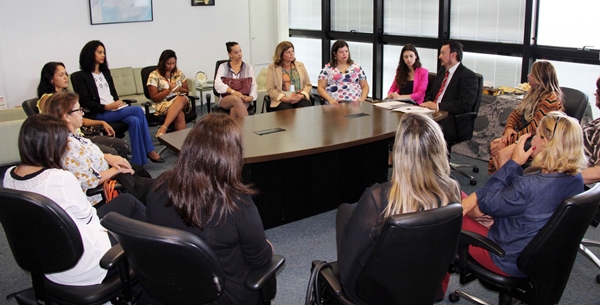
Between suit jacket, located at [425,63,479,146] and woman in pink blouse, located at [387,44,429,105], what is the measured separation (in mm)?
563

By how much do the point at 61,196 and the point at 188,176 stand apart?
645 mm

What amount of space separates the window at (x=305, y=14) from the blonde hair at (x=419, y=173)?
269 inches

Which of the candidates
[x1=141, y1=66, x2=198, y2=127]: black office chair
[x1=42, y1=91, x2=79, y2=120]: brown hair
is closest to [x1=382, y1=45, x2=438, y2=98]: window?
[x1=141, y1=66, x2=198, y2=127]: black office chair

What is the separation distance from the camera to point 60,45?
282 inches

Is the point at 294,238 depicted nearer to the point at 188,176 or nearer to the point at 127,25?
the point at 188,176

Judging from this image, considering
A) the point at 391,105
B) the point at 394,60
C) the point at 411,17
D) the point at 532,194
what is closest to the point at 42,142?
the point at 532,194

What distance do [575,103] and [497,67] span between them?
6.95 ft

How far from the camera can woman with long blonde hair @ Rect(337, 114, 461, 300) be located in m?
2.15

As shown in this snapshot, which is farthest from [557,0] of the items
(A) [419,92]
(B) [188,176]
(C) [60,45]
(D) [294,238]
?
(C) [60,45]

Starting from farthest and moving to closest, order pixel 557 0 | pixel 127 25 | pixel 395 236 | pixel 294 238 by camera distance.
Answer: pixel 127 25
pixel 557 0
pixel 294 238
pixel 395 236

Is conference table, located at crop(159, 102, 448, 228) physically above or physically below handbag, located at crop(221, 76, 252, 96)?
below

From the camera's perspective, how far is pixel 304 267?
3529mm

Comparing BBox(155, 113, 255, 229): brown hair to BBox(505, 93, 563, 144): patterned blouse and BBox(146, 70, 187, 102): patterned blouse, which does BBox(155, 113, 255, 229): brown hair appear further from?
BBox(146, 70, 187, 102): patterned blouse

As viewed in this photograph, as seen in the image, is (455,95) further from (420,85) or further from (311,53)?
(311,53)
